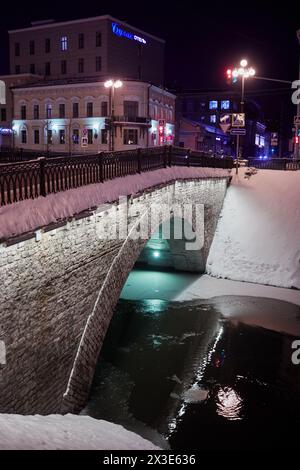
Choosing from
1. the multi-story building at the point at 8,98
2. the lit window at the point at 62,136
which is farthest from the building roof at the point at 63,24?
the lit window at the point at 62,136

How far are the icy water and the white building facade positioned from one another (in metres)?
32.8

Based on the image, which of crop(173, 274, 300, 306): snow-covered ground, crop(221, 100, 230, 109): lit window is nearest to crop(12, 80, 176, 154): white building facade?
crop(221, 100, 230, 109): lit window

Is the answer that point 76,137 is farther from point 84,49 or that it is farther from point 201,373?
point 201,373

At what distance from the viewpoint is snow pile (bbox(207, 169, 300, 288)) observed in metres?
22.0

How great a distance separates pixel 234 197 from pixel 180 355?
46.4 feet

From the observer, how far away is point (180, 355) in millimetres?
14359

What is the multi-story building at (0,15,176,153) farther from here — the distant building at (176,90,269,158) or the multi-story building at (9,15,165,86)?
the distant building at (176,90,269,158)

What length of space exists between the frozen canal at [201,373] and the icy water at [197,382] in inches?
1.0

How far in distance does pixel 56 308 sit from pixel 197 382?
16.9ft

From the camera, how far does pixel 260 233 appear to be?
2397 centimetres

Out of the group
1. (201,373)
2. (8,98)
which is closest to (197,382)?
(201,373)

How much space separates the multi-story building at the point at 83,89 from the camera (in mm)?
47875

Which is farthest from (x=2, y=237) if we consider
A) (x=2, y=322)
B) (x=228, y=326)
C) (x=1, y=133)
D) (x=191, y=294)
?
(x=1, y=133)

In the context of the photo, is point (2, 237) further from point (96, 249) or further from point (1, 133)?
point (1, 133)
